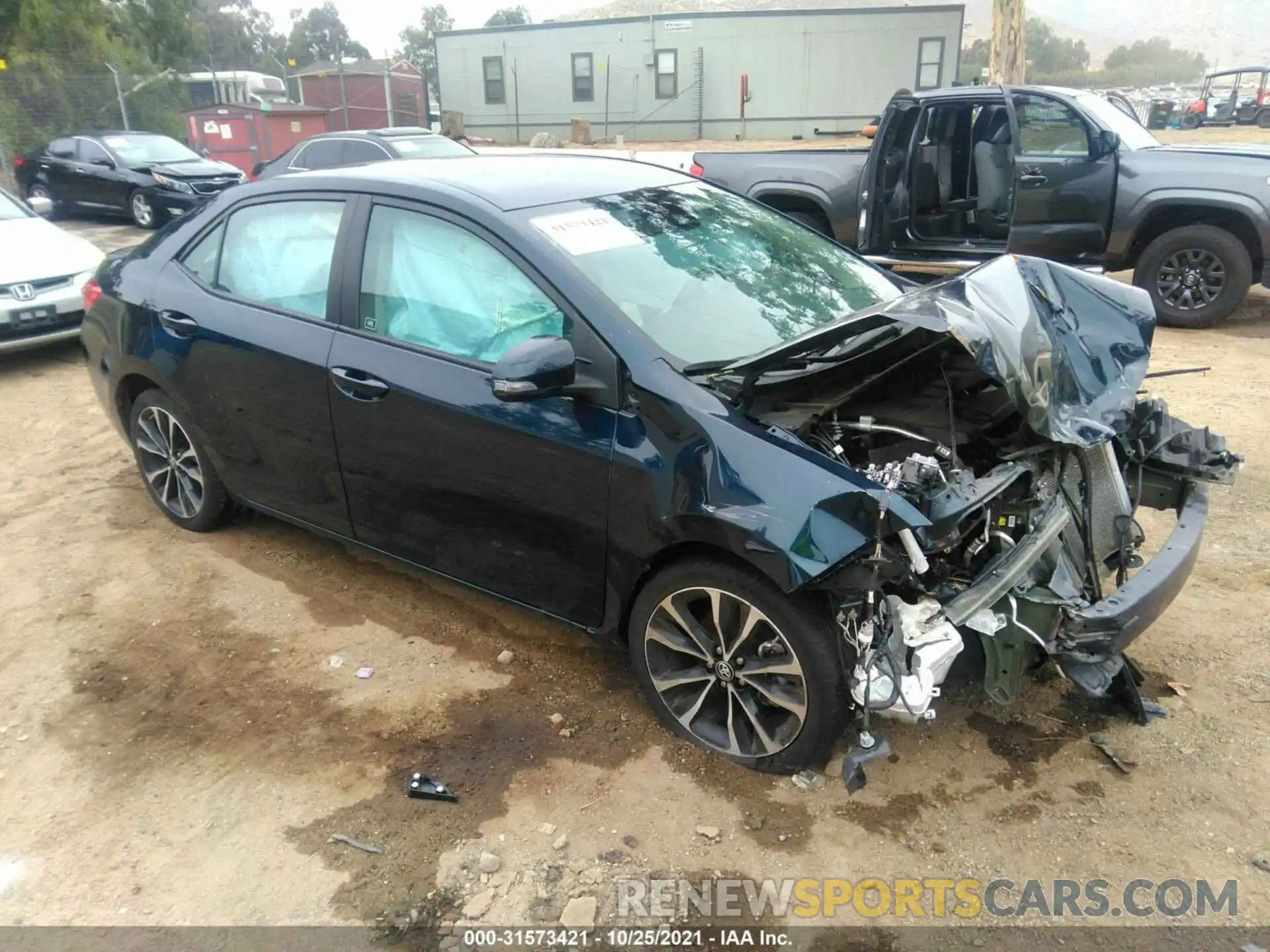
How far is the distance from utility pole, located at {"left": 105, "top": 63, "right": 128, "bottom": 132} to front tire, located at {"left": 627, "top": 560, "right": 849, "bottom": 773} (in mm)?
20191

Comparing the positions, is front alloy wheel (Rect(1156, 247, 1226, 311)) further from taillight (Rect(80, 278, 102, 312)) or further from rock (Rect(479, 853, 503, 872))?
taillight (Rect(80, 278, 102, 312))

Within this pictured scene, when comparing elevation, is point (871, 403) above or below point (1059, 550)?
above

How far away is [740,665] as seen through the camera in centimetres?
286

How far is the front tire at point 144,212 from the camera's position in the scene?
13.7m

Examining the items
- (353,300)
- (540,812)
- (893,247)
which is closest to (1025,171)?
(893,247)

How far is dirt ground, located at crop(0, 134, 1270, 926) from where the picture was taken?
260 centimetres

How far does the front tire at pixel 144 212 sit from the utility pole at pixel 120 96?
6170 mm

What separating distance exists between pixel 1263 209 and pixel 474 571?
23.0 ft

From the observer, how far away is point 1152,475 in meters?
3.33

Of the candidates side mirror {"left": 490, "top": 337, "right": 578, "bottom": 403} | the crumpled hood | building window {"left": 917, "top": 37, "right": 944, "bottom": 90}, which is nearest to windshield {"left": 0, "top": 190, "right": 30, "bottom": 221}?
side mirror {"left": 490, "top": 337, "right": 578, "bottom": 403}

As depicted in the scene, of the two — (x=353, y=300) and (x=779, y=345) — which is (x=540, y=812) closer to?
(x=779, y=345)

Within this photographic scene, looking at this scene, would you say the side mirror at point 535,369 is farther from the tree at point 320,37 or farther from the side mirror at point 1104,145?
the tree at point 320,37

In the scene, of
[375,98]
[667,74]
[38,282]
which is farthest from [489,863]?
[375,98]

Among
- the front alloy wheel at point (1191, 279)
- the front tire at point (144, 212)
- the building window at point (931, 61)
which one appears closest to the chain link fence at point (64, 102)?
the front tire at point (144, 212)
